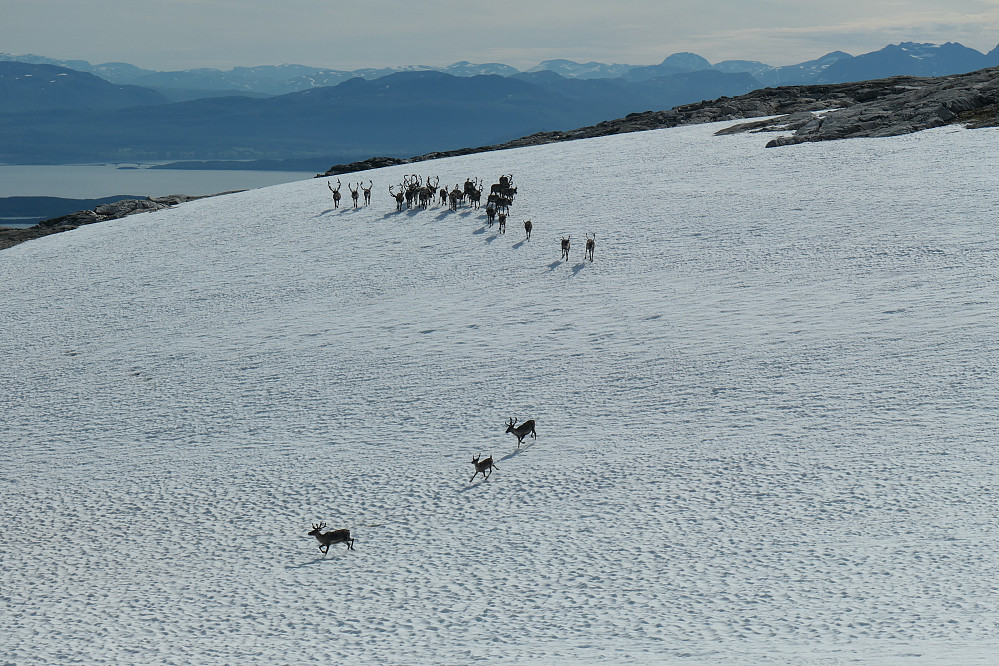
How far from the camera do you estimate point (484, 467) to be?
640 inches

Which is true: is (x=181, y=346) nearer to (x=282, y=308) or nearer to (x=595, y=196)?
(x=282, y=308)

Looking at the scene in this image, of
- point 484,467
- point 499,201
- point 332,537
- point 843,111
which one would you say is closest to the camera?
point 332,537

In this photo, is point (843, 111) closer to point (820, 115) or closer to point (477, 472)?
point (820, 115)

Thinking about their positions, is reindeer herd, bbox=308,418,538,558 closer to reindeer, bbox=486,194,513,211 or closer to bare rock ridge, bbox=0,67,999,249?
reindeer, bbox=486,194,513,211

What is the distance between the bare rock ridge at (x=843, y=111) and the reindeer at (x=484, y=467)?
112ft

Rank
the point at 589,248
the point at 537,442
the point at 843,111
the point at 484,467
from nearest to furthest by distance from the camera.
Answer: the point at 484,467
the point at 537,442
the point at 589,248
the point at 843,111

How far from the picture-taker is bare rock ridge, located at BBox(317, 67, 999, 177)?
145ft

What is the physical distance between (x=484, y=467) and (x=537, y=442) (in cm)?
189

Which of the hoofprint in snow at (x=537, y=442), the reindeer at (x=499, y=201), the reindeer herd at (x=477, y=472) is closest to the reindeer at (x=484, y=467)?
the reindeer herd at (x=477, y=472)

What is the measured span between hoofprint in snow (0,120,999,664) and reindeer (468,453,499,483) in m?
0.37

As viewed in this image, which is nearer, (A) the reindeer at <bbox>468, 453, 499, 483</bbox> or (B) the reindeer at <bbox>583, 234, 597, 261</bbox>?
(A) the reindeer at <bbox>468, 453, 499, 483</bbox>

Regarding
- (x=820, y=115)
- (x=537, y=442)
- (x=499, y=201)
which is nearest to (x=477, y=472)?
(x=537, y=442)

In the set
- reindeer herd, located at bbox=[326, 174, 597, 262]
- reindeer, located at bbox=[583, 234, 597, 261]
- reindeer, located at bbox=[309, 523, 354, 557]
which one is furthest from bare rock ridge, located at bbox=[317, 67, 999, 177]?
reindeer, located at bbox=[309, 523, 354, 557]

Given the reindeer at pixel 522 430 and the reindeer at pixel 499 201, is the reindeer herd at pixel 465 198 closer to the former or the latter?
the reindeer at pixel 499 201
